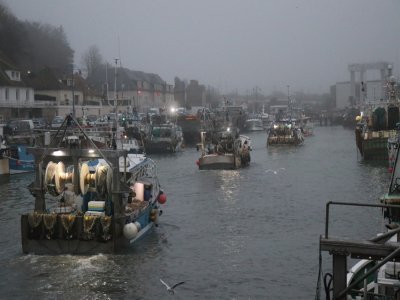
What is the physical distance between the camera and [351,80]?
177 meters

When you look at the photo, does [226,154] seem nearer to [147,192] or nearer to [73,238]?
[147,192]

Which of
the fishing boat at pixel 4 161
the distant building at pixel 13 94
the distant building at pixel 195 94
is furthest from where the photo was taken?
the distant building at pixel 195 94

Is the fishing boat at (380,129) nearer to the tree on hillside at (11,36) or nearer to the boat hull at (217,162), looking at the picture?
the boat hull at (217,162)

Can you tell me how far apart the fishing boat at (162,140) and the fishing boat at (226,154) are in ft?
49.7

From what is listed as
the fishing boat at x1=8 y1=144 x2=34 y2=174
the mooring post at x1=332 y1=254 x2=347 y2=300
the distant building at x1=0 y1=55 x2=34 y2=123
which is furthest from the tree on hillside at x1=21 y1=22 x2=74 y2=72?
the mooring post at x1=332 y1=254 x2=347 y2=300

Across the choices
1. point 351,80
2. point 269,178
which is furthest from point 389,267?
point 351,80

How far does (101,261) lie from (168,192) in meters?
16.2

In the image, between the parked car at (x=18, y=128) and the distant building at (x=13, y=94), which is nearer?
the parked car at (x=18, y=128)

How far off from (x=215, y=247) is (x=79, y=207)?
4850mm

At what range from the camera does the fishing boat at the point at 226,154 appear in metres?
44.4

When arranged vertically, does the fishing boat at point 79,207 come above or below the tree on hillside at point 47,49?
below

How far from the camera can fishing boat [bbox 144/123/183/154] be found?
6431 centimetres

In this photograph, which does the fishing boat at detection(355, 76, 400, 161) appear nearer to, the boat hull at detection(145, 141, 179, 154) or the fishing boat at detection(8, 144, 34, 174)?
the boat hull at detection(145, 141, 179, 154)

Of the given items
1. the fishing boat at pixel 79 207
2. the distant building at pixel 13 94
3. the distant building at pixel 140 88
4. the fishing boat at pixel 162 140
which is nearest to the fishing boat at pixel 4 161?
the distant building at pixel 13 94
